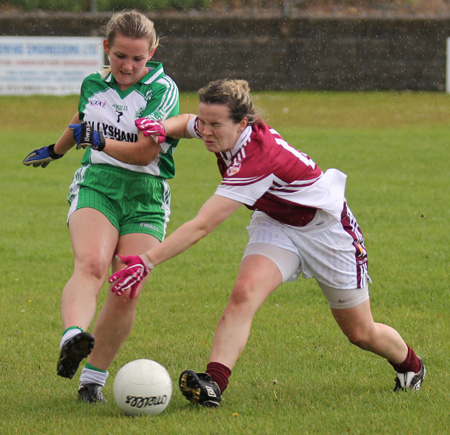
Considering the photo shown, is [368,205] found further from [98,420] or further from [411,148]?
[98,420]

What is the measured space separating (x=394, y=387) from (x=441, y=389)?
11.0 inches

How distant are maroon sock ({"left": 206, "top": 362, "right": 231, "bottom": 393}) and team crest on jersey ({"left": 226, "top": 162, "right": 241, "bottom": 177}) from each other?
3.33 feet

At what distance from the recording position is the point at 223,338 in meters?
4.79

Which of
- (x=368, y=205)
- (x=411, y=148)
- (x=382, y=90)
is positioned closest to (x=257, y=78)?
(x=382, y=90)

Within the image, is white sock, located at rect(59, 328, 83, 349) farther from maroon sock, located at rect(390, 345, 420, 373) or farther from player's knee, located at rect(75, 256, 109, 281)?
maroon sock, located at rect(390, 345, 420, 373)

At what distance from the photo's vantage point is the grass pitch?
4746 mm

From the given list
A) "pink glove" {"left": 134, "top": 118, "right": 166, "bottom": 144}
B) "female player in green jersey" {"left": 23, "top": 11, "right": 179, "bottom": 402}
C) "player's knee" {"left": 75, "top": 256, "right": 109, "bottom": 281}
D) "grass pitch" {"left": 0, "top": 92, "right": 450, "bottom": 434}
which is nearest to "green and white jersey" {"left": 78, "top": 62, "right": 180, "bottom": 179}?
"female player in green jersey" {"left": 23, "top": 11, "right": 179, "bottom": 402}

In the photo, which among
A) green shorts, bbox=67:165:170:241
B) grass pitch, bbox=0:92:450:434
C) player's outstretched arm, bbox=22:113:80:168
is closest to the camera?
grass pitch, bbox=0:92:450:434

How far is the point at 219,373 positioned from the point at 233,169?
108 cm

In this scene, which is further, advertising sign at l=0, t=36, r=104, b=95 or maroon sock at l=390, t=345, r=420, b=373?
advertising sign at l=0, t=36, r=104, b=95

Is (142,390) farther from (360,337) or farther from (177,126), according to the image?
(177,126)

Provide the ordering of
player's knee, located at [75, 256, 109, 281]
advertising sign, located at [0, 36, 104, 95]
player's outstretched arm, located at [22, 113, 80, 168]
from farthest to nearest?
advertising sign, located at [0, 36, 104, 95] → player's outstretched arm, located at [22, 113, 80, 168] → player's knee, located at [75, 256, 109, 281]

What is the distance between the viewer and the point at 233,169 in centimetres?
465

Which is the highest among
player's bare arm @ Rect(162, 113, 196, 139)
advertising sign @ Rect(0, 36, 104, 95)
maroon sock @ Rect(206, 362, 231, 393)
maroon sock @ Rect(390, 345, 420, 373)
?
player's bare arm @ Rect(162, 113, 196, 139)
